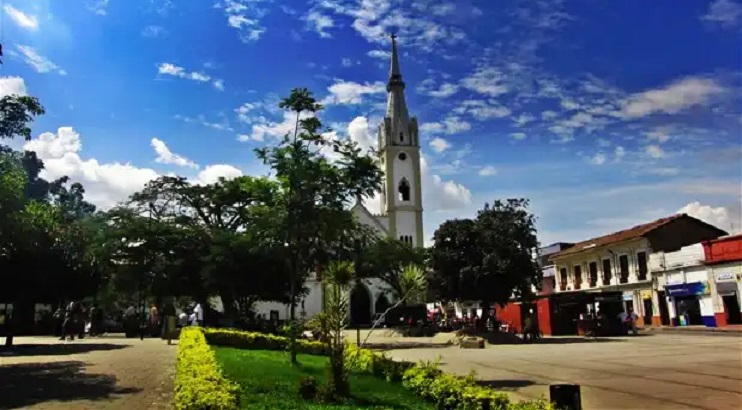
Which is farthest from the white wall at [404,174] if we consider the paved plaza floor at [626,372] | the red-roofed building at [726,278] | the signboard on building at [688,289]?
the paved plaza floor at [626,372]

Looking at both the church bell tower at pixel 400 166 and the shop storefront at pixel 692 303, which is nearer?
the shop storefront at pixel 692 303

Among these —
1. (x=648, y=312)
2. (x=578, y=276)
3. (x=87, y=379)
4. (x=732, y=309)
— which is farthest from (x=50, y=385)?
(x=578, y=276)

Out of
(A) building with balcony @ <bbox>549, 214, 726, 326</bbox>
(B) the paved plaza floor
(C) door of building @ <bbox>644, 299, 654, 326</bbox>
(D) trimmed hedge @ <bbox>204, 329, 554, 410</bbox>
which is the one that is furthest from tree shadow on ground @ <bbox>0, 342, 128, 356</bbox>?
(C) door of building @ <bbox>644, 299, 654, 326</bbox>

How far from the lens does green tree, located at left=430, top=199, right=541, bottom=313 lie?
31672mm

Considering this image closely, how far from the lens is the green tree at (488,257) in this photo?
31.7m

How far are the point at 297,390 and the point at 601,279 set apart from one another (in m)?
40.2

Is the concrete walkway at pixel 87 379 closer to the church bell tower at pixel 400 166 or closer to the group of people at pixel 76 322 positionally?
the group of people at pixel 76 322

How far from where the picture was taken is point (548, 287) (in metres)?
54.6

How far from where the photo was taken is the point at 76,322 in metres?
26.2

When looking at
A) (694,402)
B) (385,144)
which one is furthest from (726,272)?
(385,144)

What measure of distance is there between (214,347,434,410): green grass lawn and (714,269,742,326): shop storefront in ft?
91.5

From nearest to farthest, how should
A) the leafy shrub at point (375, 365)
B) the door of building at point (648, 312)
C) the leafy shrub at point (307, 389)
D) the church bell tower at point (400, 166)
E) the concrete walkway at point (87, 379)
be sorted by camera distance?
the concrete walkway at point (87, 379) → the leafy shrub at point (307, 389) → the leafy shrub at point (375, 365) → the door of building at point (648, 312) → the church bell tower at point (400, 166)

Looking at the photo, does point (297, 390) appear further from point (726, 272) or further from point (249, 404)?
point (726, 272)

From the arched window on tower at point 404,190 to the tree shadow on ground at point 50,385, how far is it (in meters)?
61.1
